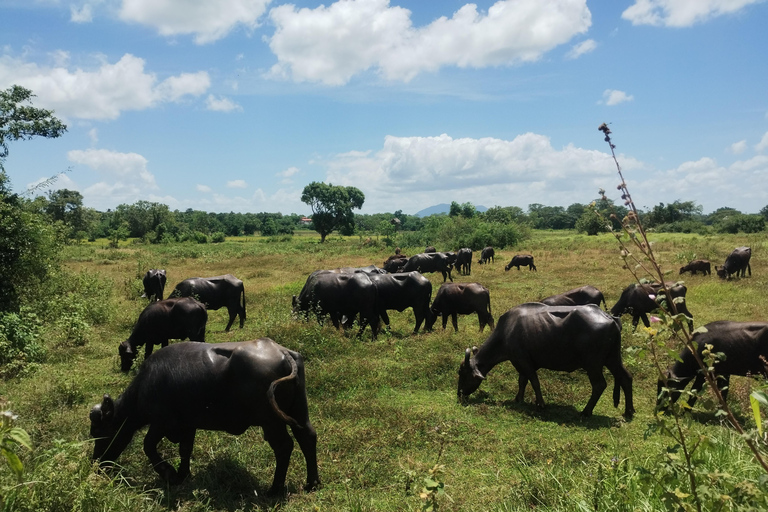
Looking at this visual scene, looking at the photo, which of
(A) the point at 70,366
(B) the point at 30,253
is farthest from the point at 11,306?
(A) the point at 70,366

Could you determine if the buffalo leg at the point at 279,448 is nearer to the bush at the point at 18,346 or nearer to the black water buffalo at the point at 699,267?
the bush at the point at 18,346

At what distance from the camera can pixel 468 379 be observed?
8.23 metres

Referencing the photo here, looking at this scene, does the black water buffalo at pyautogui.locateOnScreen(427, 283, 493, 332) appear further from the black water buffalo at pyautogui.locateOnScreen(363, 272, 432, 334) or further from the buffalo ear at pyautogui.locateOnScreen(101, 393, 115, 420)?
the buffalo ear at pyautogui.locateOnScreen(101, 393, 115, 420)

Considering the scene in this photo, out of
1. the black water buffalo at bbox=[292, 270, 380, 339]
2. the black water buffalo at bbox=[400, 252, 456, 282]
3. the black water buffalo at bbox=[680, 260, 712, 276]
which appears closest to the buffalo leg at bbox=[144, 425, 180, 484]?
the black water buffalo at bbox=[292, 270, 380, 339]

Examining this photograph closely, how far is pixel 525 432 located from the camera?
6.80 metres

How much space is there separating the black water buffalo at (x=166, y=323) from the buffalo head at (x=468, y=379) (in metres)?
5.91

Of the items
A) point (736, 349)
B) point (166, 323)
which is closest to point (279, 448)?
point (166, 323)

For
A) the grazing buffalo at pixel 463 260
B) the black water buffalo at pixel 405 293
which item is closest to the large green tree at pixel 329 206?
the grazing buffalo at pixel 463 260

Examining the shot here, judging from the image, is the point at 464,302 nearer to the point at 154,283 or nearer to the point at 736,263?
the point at 154,283

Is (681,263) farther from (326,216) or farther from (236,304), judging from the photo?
(326,216)

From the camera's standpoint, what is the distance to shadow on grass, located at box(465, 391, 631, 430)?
A: 23.3 feet

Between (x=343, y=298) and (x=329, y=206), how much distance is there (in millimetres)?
54423

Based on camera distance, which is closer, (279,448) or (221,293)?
(279,448)

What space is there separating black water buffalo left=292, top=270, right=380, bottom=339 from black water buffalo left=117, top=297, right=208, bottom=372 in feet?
9.35
